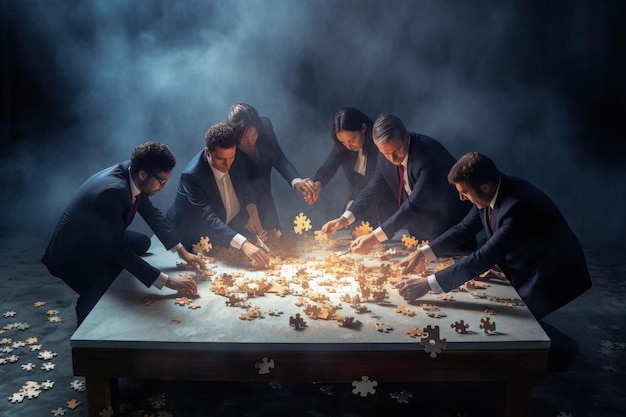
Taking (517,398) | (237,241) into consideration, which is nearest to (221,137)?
(237,241)

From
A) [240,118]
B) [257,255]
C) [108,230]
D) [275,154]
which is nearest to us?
[108,230]

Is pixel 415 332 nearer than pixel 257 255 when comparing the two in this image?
Yes

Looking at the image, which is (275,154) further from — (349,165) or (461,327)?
(461,327)

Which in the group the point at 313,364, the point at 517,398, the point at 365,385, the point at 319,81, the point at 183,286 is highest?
the point at 319,81

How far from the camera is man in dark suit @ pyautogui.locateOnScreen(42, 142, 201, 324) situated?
4344 mm

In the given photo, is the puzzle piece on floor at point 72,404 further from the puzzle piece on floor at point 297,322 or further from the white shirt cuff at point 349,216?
the white shirt cuff at point 349,216

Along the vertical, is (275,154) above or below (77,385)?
above

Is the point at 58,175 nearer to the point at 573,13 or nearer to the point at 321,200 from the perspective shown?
the point at 321,200

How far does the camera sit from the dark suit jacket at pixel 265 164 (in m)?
5.95

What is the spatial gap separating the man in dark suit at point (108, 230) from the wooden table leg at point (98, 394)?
76 centimetres

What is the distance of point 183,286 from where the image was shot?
4.32 metres

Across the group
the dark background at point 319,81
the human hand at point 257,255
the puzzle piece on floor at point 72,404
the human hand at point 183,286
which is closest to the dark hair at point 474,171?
the human hand at point 257,255

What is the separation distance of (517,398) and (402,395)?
2.46ft

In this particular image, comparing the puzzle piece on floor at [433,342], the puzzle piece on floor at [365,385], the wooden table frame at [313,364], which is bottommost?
the puzzle piece on floor at [365,385]
